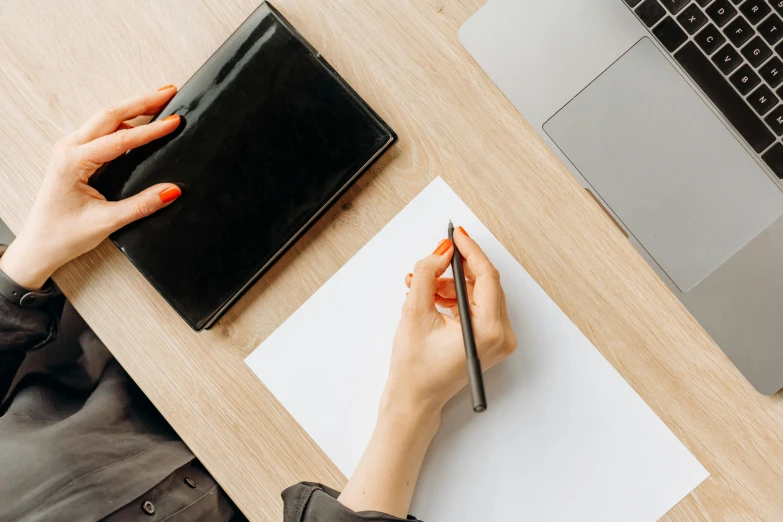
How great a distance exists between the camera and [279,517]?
595 mm

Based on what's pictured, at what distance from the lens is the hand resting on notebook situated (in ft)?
1.74

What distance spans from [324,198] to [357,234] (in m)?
0.06

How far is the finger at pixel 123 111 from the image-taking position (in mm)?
584

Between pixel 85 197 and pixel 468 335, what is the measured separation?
1.42 feet

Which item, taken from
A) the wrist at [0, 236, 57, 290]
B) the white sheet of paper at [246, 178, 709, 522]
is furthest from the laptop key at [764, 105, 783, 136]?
the wrist at [0, 236, 57, 290]

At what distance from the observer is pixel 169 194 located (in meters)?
0.56

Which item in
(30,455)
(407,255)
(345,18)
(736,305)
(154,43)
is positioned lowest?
(736,305)

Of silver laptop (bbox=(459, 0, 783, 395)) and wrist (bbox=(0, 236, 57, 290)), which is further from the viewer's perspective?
wrist (bbox=(0, 236, 57, 290))

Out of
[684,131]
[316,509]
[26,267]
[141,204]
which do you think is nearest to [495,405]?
[316,509]

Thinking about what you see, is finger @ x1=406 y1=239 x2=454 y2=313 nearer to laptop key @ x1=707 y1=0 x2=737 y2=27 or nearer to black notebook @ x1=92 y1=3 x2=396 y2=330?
black notebook @ x1=92 y1=3 x2=396 y2=330

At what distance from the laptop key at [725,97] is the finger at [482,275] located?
24 centimetres

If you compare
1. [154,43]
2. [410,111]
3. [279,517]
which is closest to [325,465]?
[279,517]

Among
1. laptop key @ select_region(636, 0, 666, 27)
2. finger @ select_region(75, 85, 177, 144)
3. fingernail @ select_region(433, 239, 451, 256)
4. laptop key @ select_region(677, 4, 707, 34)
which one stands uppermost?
finger @ select_region(75, 85, 177, 144)

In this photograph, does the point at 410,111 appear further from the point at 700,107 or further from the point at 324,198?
the point at 700,107
